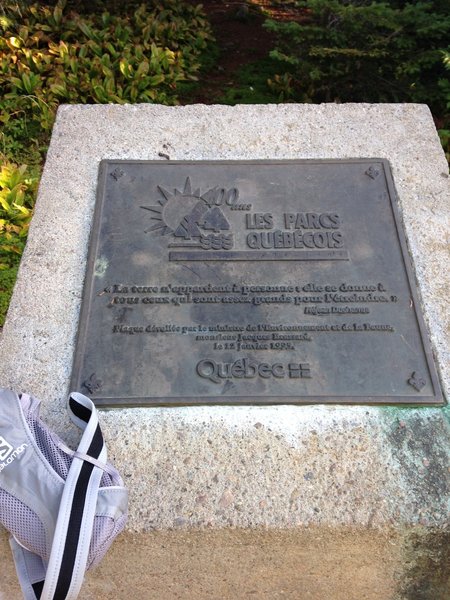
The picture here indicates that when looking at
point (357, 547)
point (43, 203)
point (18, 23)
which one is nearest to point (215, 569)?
point (357, 547)

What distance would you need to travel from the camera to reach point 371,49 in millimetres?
3980

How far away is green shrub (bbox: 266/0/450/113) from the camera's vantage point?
3.85m

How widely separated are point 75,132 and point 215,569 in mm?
2440

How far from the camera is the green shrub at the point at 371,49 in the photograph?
3.85 meters

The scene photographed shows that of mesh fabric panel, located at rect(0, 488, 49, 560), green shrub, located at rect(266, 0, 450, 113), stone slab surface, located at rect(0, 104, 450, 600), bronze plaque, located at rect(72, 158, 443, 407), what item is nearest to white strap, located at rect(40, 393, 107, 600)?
mesh fabric panel, located at rect(0, 488, 49, 560)

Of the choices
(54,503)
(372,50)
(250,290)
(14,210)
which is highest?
(372,50)

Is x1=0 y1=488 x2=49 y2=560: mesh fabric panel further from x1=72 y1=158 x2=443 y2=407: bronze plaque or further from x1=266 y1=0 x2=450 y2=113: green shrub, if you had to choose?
x1=266 y1=0 x2=450 y2=113: green shrub

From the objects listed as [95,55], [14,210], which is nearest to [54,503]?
[14,210]

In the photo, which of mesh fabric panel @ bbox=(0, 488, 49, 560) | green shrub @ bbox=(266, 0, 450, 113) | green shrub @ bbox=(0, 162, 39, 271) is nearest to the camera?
mesh fabric panel @ bbox=(0, 488, 49, 560)

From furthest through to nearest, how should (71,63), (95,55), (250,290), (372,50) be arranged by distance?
(95,55) → (71,63) → (372,50) → (250,290)

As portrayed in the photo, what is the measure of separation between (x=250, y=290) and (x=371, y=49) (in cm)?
240

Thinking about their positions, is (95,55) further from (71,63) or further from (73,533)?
(73,533)

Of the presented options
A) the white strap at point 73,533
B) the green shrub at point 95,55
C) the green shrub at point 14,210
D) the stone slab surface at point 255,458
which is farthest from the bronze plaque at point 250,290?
the green shrub at point 95,55

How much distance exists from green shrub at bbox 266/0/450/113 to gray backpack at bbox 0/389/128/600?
3.22 meters
